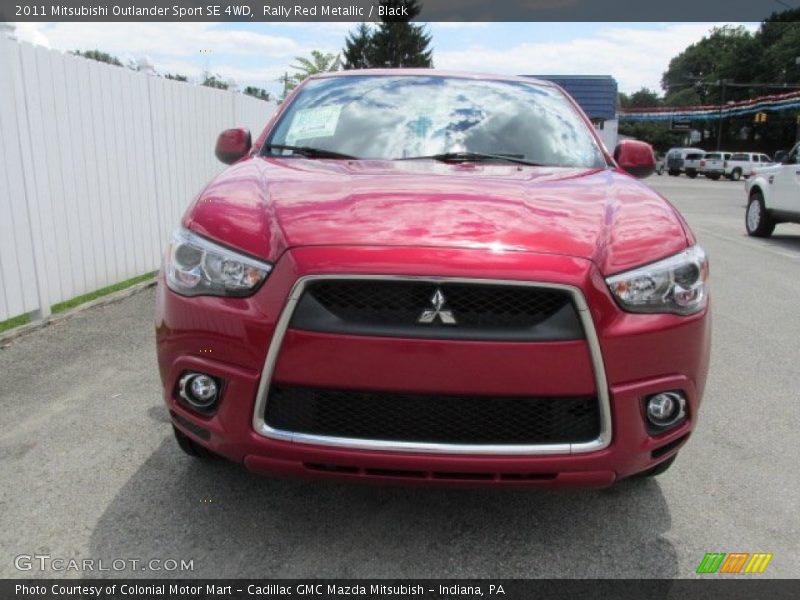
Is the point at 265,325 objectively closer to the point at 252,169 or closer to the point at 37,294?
the point at 252,169

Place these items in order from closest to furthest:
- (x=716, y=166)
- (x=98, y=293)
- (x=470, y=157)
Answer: (x=470, y=157) < (x=98, y=293) < (x=716, y=166)

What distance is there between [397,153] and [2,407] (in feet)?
7.62

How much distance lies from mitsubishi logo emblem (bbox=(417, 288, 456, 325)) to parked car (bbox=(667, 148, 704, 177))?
53391 millimetres

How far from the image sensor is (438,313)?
188 centimetres

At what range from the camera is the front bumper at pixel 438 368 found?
6.14 feet

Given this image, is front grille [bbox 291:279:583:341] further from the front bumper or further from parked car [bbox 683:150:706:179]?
parked car [bbox 683:150:706:179]

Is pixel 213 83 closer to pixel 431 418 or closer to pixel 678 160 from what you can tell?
pixel 431 418

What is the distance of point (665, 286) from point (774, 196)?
9.89 m

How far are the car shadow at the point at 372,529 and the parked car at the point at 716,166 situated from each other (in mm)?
47569

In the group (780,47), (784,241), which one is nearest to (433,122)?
(784,241)

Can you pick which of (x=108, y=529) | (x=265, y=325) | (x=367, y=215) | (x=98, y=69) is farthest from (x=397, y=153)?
(x=98, y=69)

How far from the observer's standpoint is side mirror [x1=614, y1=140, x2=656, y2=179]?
11.6 feet

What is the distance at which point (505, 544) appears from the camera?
89.5 inches

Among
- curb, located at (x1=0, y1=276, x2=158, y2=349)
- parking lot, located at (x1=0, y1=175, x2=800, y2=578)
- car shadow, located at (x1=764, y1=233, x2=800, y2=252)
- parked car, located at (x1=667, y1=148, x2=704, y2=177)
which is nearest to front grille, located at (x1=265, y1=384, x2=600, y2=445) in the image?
parking lot, located at (x1=0, y1=175, x2=800, y2=578)
